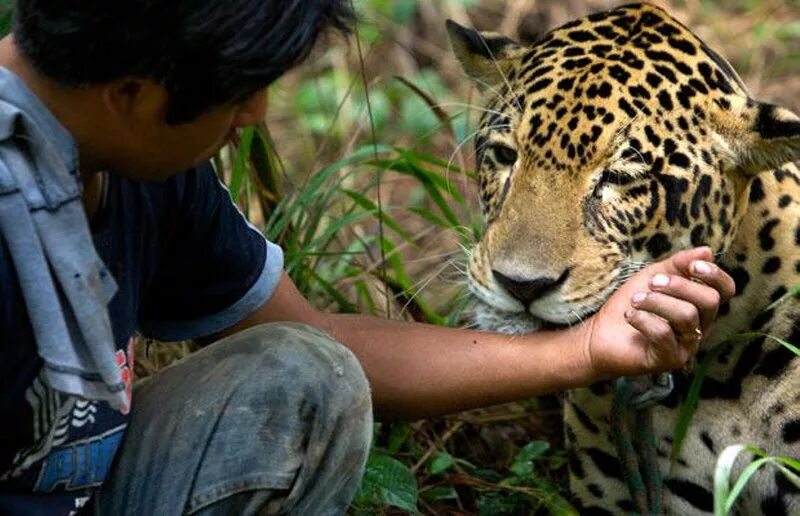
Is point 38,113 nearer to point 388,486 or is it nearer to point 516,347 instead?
point 516,347

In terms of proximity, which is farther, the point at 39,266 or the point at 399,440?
the point at 399,440

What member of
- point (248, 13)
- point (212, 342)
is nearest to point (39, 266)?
point (248, 13)

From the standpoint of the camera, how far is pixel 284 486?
11.2 ft

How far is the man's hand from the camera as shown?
10.9 feet

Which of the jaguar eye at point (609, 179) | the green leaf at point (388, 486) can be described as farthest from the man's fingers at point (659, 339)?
the green leaf at point (388, 486)

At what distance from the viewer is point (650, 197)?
12.6 ft

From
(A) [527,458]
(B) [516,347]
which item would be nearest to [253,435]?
(B) [516,347]

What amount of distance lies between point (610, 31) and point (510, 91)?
280 mm

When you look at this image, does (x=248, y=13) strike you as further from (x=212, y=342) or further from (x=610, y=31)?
(x=610, y=31)

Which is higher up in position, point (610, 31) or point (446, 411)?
point (610, 31)

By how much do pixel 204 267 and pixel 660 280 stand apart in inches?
39.8

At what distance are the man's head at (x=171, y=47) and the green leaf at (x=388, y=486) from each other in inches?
56.1

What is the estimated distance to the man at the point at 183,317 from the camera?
2.93 meters

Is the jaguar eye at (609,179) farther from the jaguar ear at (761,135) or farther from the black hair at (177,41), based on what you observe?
the black hair at (177,41)
